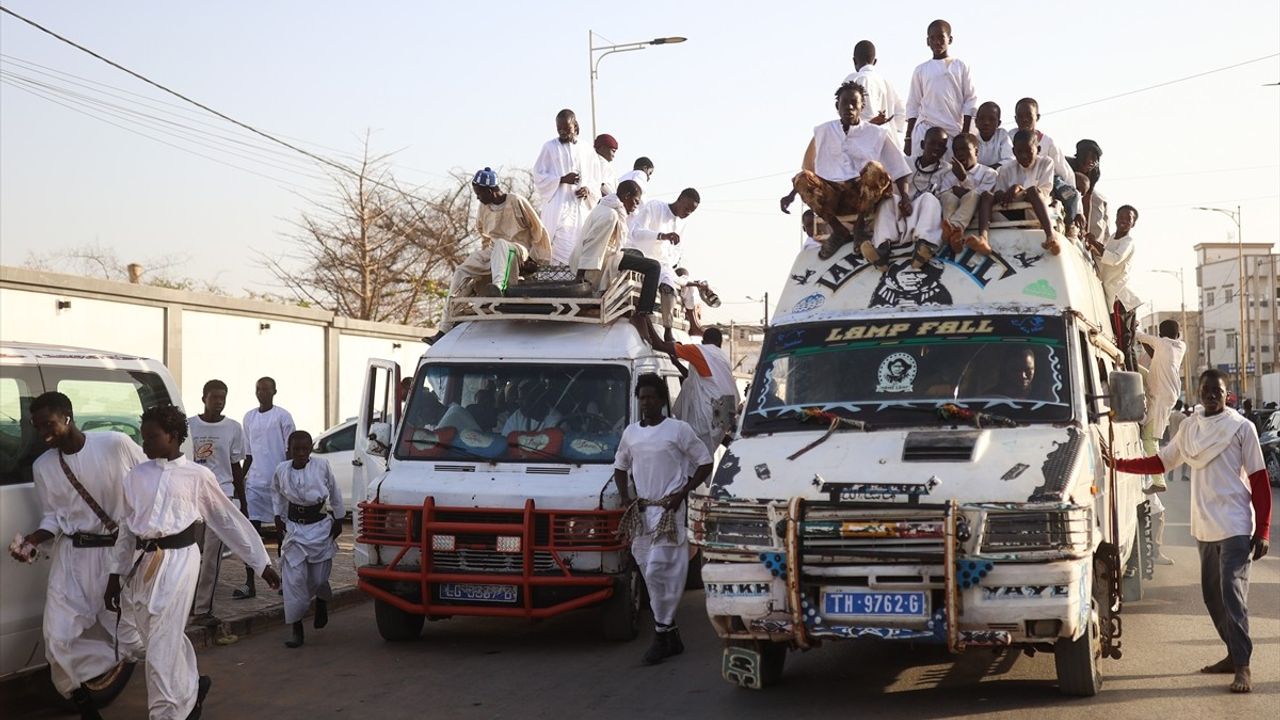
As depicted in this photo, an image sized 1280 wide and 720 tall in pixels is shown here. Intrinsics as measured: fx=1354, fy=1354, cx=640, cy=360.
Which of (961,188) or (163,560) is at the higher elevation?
(961,188)

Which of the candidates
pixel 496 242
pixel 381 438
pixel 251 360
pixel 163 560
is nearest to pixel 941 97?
pixel 496 242

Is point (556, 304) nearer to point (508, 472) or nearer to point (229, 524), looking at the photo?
point (508, 472)

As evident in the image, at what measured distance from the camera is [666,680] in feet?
27.5

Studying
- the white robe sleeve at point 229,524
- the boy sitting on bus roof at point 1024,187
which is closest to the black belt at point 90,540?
the white robe sleeve at point 229,524

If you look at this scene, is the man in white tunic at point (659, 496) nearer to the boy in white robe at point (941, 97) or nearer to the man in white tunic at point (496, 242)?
the man in white tunic at point (496, 242)

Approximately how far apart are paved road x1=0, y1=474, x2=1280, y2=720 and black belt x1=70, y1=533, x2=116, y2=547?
1.21 metres

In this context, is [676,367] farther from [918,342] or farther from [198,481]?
[198,481]

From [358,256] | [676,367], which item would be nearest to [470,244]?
[358,256]

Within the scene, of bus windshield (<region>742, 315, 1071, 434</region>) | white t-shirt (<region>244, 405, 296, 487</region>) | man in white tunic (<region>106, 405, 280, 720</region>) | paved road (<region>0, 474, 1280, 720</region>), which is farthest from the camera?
white t-shirt (<region>244, 405, 296, 487</region>)

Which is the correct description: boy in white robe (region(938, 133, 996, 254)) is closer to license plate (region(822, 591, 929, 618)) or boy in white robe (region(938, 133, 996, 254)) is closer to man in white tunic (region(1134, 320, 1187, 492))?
license plate (region(822, 591, 929, 618))

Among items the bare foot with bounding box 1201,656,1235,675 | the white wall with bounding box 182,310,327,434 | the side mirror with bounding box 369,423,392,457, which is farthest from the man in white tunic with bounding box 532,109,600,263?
the white wall with bounding box 182,310,327,434

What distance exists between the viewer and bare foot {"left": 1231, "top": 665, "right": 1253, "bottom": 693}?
298 inches

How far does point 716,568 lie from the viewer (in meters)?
7.12

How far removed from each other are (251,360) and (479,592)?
42.7 ft
